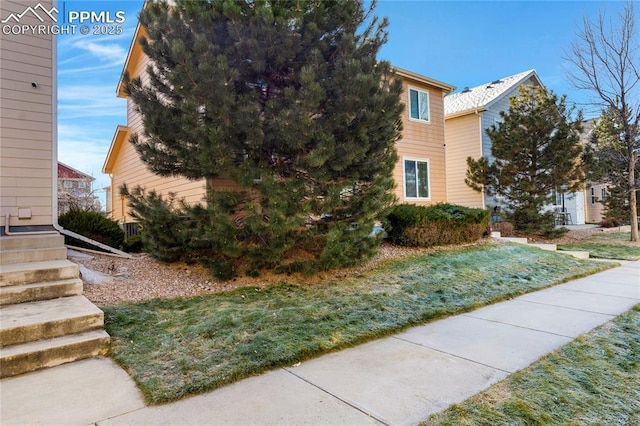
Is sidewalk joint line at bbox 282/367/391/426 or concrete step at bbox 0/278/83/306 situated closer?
sidewalk joint line at bbox 282/367/391/426

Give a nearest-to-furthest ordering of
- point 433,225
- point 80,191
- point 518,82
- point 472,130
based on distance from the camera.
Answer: point 433,225, point 472,130, point 518,82, point 80,191

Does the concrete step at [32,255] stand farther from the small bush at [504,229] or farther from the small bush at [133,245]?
the small bush at [504,229]

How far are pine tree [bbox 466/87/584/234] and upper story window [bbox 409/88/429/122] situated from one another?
2.50 m

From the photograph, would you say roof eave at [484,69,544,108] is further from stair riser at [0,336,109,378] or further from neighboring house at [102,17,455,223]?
stair riser at [0,336,109,378]

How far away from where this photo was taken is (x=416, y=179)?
42.6 feet

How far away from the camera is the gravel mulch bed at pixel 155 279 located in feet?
15.9

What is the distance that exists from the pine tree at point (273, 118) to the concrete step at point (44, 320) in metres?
1.94

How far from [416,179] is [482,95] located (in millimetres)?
7205

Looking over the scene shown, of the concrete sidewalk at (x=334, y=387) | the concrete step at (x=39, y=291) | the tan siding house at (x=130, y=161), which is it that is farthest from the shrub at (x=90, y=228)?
the concrete sidewalk at (x=334, y=387)

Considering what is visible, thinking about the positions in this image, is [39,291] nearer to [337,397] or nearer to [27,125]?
[27,125]

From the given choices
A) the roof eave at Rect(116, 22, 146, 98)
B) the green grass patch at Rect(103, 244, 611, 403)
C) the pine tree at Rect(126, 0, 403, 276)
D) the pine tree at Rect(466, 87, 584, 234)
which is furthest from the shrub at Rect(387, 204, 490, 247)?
the roof eave at Rect(116, 22, 146, 98)

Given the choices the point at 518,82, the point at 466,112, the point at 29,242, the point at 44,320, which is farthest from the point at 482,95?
the point at 44,320

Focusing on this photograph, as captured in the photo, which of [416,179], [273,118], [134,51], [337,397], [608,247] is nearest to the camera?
[337,397]

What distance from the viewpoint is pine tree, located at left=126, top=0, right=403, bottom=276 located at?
187 inches
